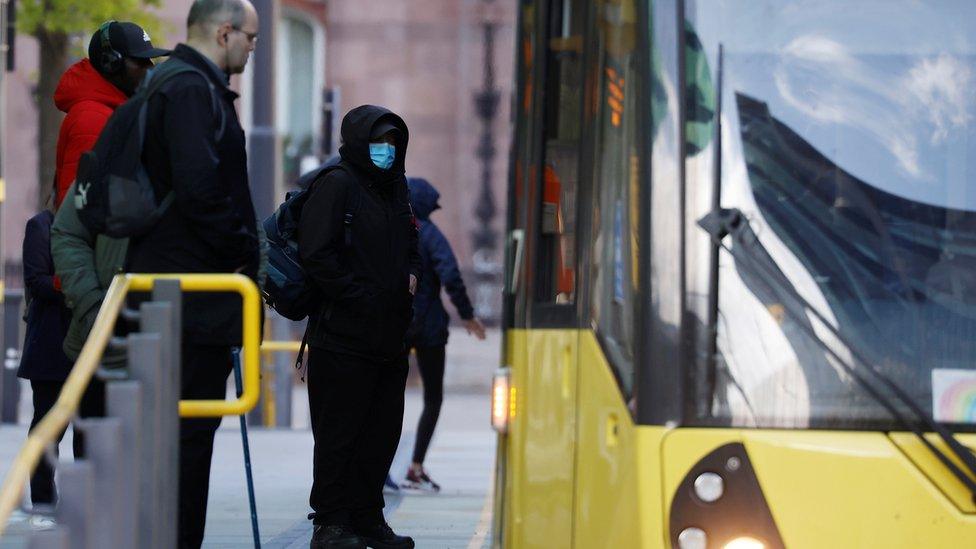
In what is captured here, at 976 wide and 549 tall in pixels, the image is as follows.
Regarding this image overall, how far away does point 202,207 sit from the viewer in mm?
5391

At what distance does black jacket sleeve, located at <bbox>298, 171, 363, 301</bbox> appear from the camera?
7016 mm

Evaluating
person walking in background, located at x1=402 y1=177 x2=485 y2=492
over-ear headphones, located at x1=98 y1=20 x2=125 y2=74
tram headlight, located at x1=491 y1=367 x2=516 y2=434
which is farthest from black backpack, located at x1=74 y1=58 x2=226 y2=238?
person walking in background, located at x1=402 y1=177 x2=485 y2=492

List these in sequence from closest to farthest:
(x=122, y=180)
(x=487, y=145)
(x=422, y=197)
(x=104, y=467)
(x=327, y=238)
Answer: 1. (x=104, y=467)
2. (x=122, y=180)
3. (x=327, y=238)
4. (x=422, y=197)
5. (x=487, y=145)

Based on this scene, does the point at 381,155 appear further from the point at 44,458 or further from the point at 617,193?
the point at 617,193

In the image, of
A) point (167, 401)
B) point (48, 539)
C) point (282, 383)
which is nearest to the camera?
point (48, 539)

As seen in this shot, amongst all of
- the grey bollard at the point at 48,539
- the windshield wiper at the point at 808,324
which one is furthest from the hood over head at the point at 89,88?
the grey bollard at the point at 48,539

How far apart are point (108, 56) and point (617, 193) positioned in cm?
225

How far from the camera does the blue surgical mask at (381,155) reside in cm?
727

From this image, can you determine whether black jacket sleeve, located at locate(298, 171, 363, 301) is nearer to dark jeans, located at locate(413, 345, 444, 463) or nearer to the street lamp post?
dark jeans, located at locate(413, 345, 444, 463)

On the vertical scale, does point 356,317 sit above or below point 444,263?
below

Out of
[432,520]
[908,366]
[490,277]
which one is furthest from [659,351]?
[490,277]

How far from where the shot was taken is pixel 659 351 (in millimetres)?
4574

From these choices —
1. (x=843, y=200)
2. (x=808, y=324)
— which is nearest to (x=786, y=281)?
(x=808, y=324)

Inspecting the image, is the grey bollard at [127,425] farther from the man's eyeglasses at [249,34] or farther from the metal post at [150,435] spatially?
the man's eyeglasses at [249,34]
